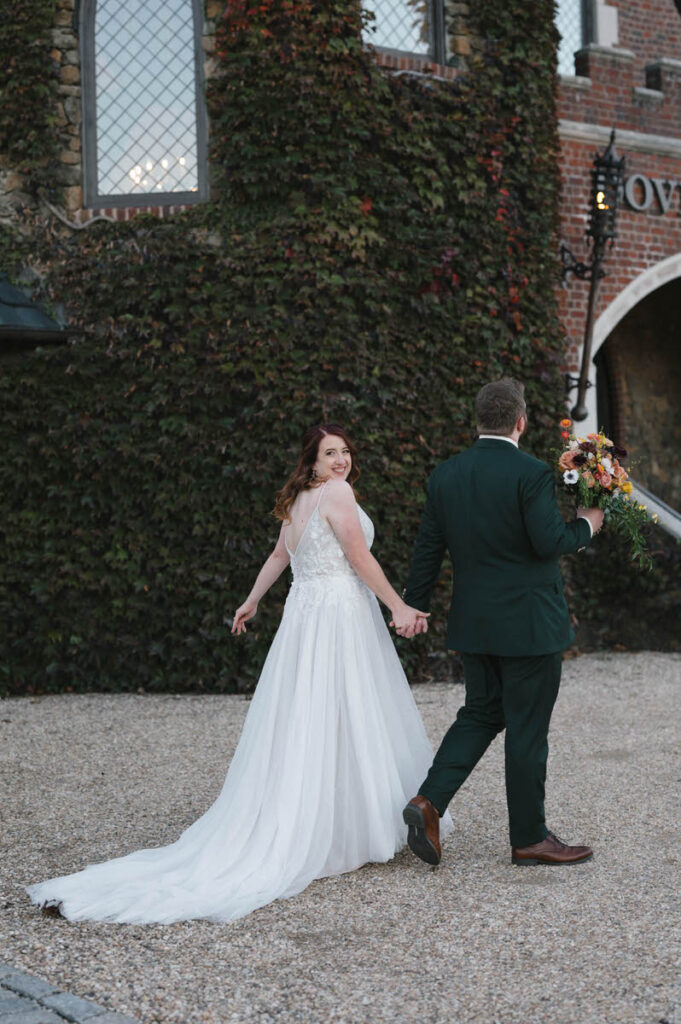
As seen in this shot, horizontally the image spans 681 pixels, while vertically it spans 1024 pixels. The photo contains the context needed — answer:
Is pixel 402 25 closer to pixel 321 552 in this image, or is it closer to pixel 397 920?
pixel 321 552

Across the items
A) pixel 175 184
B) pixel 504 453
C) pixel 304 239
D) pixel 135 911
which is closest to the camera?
pixel 135 911

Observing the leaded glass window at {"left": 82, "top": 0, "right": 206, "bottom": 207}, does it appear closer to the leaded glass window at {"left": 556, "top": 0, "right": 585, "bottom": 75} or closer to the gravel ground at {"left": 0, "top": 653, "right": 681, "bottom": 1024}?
the leaded glass window at {"left": 556, "top": 0, "right": 585, "bottom": 75}

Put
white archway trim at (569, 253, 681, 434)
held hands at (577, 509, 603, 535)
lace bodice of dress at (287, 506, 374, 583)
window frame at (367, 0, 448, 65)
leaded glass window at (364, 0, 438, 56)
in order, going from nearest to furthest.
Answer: held hands at (577, 509, 603, 535), lace bodice of dress at (287, 506, 374, 583), leaded glass window at (364, 0, 438, 56), window frame at (367, 0, 448, 65), white archway trim at (569, 253, 681, 434)

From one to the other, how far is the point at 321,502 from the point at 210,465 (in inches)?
148

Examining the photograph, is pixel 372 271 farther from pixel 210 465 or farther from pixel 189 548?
pixel 189 548

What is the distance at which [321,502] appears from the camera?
4438mm

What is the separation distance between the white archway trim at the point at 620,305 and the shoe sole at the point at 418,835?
6.67 metres

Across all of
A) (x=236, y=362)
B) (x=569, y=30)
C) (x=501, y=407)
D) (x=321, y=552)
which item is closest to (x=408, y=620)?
(x=321, y=552)

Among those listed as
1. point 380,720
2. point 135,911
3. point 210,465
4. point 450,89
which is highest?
point 450,89

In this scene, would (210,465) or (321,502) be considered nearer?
(321,502)

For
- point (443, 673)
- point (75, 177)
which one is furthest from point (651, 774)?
point (75, 177)

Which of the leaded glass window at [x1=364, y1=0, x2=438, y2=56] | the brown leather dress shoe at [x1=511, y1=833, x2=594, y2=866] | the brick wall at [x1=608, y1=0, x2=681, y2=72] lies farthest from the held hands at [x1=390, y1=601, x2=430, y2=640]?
the brick wall at [x1=608, y1=0, x2=681, y2=72]

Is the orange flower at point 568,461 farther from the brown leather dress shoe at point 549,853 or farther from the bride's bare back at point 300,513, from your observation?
the brown leather dress shoe at point 549,853

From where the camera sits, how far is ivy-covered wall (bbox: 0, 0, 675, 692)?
8031 mm
